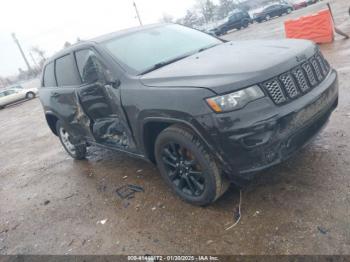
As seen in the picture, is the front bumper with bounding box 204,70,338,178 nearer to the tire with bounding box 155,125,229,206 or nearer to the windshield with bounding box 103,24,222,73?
the tire with bounding box 155,125,229,206

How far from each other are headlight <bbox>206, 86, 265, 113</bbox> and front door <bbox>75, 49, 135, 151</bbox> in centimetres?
133

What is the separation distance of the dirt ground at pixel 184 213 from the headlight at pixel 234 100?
1100 mm

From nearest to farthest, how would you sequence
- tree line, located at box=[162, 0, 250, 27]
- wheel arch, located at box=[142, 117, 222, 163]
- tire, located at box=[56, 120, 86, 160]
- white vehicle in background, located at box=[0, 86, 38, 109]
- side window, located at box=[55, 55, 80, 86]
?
wheel arch, located at box=[142, 117, 222, 163], side window, located at box=[55, 55, 80, 86], tire, located at box=[56, 120, 86, 160], white vehicle in background, located at box=[0, 86, 38, 109], tree line, located at box=[162, 0, 250, 27]

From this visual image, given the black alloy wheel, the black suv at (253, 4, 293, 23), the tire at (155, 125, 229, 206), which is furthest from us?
the black suv at (253, 4, 293, 23)

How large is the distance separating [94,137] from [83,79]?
0.82 m

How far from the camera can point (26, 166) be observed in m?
6.78

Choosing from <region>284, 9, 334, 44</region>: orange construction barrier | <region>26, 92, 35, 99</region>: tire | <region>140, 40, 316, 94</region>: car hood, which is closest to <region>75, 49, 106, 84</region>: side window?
<region>140, 40, 316, 94</region>: car hood

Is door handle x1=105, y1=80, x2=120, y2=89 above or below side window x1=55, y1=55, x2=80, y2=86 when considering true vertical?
below

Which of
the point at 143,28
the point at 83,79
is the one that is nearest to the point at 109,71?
the point at 83,79

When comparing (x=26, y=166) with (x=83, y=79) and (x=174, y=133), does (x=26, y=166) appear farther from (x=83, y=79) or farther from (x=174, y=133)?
(x=174, y=133)

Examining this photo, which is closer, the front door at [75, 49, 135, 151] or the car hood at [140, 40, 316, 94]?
the car hood at [140, 40, 316, 94]

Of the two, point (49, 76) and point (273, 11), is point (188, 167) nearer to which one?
point (49, 76)

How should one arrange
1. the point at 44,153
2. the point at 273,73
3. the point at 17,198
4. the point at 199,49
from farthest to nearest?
the point at 44,153, the point at 17,198, the point at 199,49, the point at 273,73

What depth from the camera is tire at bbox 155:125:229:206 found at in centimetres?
296
